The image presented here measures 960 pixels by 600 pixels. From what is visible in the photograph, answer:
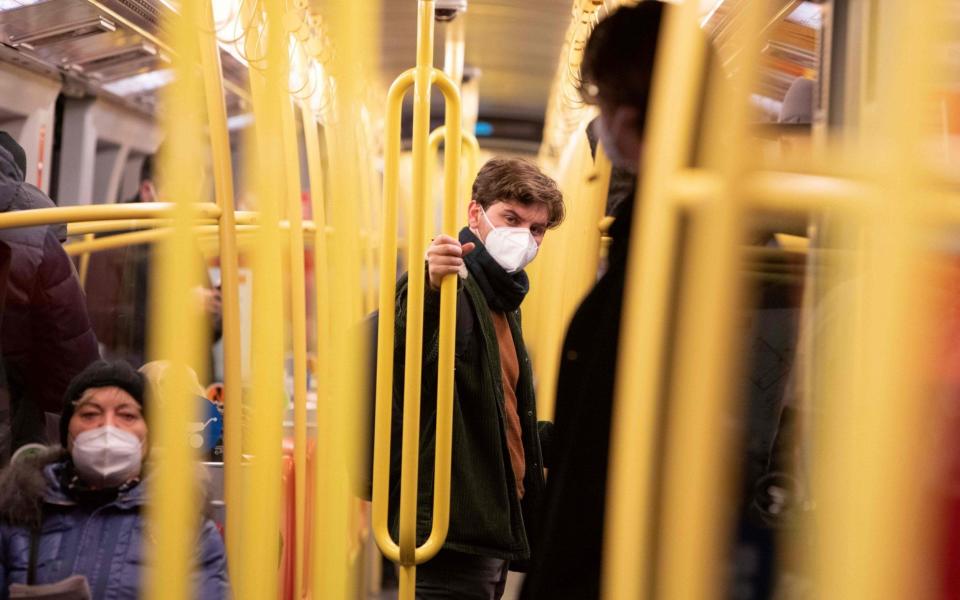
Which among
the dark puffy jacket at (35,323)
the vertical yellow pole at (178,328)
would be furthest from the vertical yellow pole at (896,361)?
the dark puffy jacket at (35,323)

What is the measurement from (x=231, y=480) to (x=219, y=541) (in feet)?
0.53

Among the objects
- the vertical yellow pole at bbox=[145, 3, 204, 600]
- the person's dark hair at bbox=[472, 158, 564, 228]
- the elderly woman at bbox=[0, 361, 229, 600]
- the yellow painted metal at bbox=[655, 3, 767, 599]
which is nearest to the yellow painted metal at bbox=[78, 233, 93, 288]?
the elderly woman at bbox=[0, 361, 229, 600]

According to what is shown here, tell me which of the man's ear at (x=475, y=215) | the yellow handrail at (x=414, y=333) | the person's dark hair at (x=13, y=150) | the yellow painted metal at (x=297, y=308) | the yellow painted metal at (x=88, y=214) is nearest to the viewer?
the yellow painted metal at (x=88, y=214)

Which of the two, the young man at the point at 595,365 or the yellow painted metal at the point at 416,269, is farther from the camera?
the yellow painted metal at the point at 416,269

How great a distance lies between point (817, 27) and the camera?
158 cm

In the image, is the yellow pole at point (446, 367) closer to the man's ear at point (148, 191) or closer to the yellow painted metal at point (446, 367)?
the yellow painted metal at point (446, 367)

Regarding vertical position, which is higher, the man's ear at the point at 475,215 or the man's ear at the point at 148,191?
the man's ear at the point at 148,191

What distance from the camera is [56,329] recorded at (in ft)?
10.1

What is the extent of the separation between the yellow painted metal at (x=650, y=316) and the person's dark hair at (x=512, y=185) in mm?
1464

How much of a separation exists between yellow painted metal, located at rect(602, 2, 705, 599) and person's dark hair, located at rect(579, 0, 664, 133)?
0.31m

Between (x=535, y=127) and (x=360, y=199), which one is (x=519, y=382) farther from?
(x=535, y=127)

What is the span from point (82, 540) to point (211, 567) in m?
0.30

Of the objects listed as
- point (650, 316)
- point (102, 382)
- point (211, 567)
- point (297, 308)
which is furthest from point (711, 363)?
point (297, 308)

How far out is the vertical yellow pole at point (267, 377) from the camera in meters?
1.99
